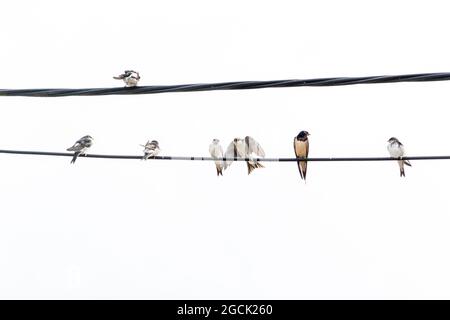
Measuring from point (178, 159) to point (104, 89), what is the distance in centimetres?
169

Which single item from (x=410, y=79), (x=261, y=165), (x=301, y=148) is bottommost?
(x=410, y=79)

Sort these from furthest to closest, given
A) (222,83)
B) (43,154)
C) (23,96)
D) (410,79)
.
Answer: (43,154)
(23,96)
(222,83)
(410,79)

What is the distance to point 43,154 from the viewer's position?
24.5ft

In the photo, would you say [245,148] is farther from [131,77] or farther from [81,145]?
[131,77]

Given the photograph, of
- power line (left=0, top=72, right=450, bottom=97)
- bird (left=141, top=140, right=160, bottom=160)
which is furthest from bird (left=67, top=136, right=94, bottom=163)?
power line (left=0, top=72, right=450, bottom=97)

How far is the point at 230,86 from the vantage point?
20.0ft

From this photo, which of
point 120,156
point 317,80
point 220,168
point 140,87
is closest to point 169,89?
point 140,87

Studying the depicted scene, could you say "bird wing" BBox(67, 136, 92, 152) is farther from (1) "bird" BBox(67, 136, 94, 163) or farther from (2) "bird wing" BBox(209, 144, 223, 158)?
(2) "bird wing" BBox(209, 144, 223, 158)

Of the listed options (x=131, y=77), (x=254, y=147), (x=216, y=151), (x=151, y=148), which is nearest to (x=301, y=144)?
(x=254, y=147)

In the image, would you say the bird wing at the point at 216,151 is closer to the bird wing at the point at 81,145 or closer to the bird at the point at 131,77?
the bird wing at the point at 81,145

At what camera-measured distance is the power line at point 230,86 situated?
5.69m

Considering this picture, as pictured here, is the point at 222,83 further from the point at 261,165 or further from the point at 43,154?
the point at 261,165

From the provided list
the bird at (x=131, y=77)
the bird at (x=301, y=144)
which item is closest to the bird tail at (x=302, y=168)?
the bird at (x=301, y=144)

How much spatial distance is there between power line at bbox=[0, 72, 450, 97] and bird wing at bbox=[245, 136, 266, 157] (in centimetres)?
611
